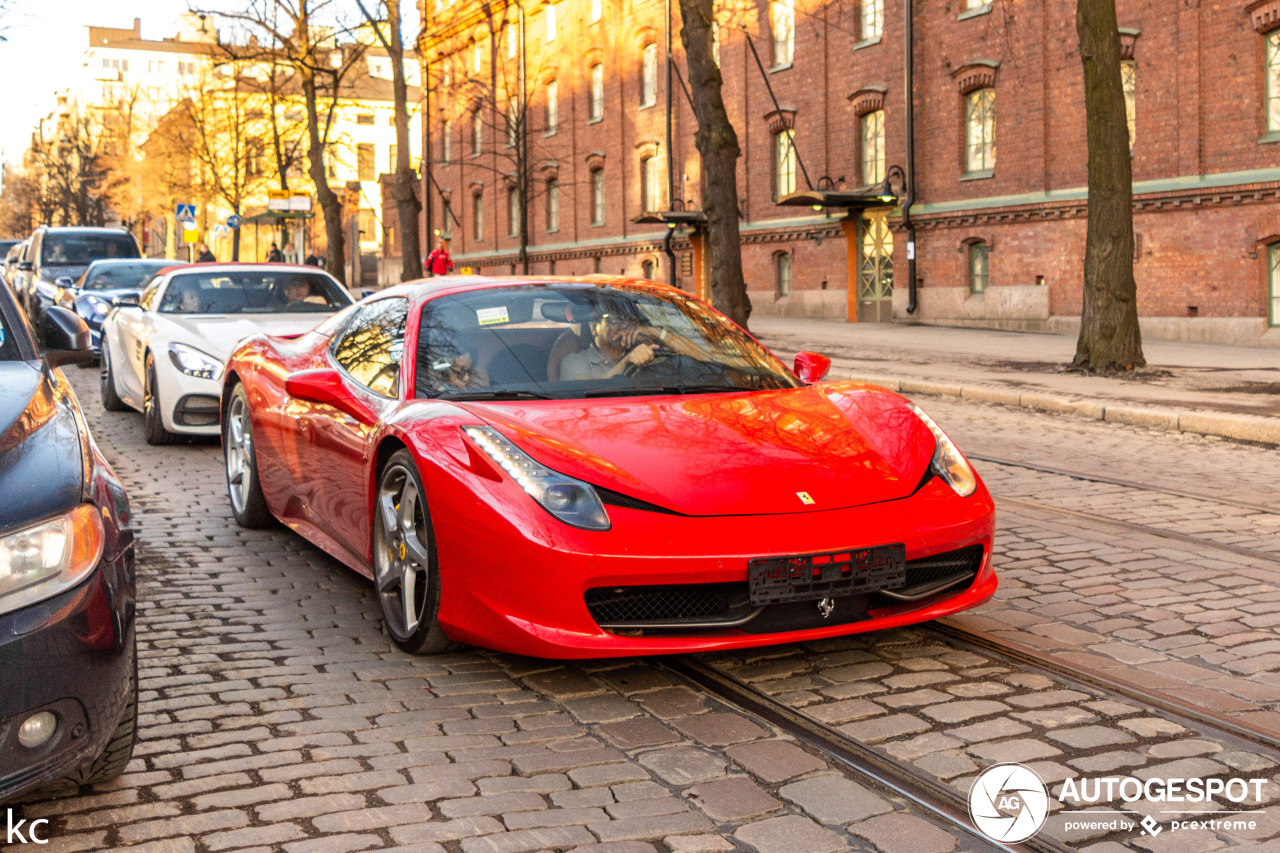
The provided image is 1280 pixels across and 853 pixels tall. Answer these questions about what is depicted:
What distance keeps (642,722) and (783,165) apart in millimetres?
31289

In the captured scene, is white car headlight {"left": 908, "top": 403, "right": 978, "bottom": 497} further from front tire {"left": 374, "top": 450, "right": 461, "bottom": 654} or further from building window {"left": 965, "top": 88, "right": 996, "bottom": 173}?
building window {"left": 965, "top": 88, "right": 996, "bottom": 173}

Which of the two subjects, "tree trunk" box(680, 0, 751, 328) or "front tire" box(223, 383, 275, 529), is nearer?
"front tire" box(223, 383, 275, 529)

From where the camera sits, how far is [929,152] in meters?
29.3

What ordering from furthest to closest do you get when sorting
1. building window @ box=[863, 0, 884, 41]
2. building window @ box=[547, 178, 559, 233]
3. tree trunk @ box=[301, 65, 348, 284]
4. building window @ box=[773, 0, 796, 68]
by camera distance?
building window @ box=[547, 178, 559, 233]
tree trunk @ box=[301, 65, 348, 284]
building window @ box=[773, 0, 796, 68]
building window @ box=[863, 0, 884, 41]

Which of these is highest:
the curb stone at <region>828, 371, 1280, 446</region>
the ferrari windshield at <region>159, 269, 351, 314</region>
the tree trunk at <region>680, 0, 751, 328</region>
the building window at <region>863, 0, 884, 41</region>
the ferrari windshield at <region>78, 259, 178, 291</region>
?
the building window at <region>863, 0, 884, 41</region>

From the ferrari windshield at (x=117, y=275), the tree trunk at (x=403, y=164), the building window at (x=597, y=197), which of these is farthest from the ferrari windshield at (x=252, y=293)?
the building window at (x=597, y=197)

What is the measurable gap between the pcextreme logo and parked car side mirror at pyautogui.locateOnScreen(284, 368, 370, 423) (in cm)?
302

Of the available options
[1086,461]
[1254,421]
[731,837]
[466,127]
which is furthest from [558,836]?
[466,127]

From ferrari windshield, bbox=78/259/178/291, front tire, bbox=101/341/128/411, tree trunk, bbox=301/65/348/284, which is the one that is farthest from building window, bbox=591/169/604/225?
front tire, bbox=101/341/128/411

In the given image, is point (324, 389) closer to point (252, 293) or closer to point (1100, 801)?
point (1100, 801)

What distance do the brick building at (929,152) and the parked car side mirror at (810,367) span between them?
18674mm

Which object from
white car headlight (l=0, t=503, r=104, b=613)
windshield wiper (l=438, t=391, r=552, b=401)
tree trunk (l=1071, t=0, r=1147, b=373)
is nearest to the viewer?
white car headlight (l=0, t=503, r=104, b=613)

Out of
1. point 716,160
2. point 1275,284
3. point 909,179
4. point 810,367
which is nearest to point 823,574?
point 810,367

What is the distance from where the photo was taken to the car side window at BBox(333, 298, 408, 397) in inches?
217
